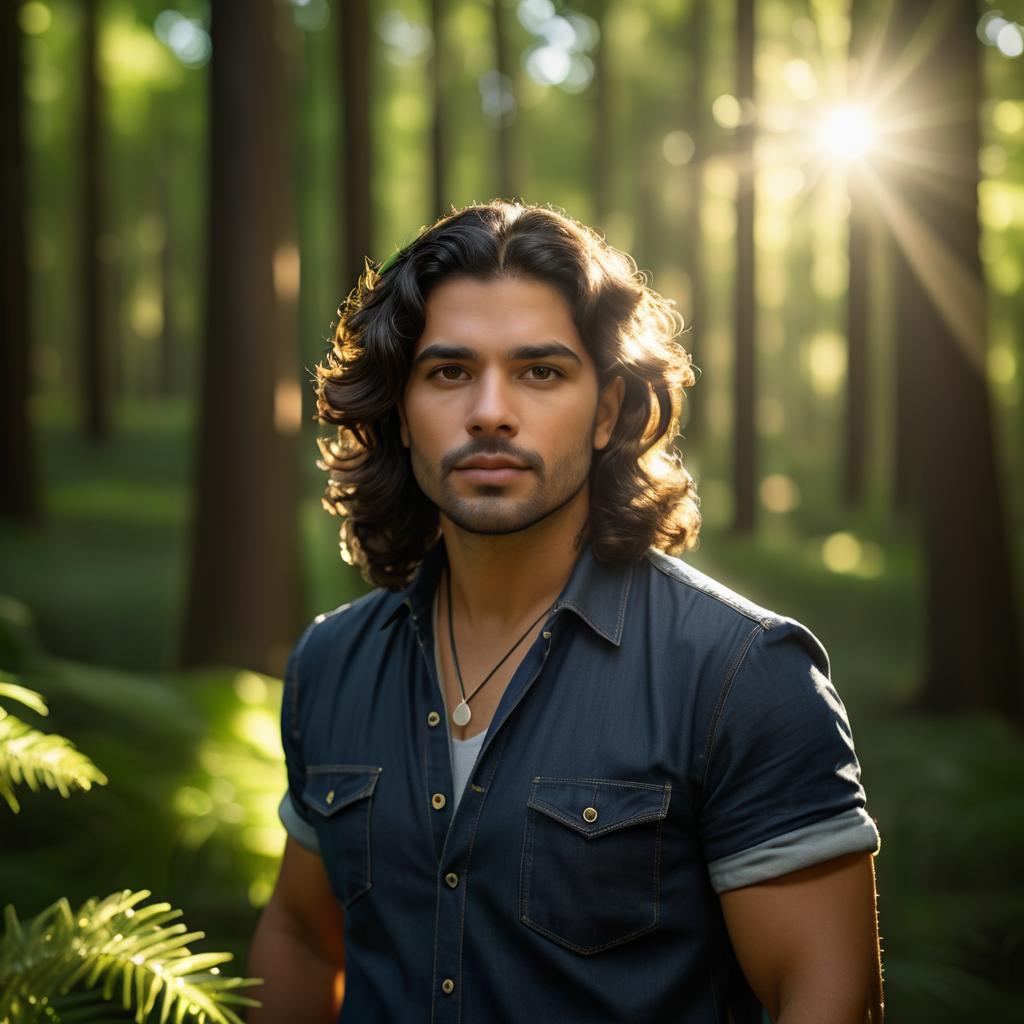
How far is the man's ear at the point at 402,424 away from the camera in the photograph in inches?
118

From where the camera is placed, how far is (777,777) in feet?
7.32

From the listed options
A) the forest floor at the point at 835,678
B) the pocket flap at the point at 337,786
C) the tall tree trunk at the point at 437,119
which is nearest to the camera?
the pocket flap at the point at 337,786

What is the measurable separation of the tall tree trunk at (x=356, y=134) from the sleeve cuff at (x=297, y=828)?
11.2 m

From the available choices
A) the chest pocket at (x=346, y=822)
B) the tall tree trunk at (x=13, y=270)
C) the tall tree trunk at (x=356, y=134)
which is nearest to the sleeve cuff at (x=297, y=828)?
the chest pocket at (x=346, y=822)

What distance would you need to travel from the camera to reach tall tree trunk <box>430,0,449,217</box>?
17875mm

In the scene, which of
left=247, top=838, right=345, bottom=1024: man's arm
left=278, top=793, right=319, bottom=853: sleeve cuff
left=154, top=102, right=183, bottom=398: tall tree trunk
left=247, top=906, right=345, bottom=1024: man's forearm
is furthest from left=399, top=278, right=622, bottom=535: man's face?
left=154, top=102, right=183, bottom=398: tall tree trunk

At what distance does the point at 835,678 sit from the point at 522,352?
35.9ft

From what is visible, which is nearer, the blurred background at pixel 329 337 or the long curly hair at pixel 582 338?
the long curly hair at pixel 582 338

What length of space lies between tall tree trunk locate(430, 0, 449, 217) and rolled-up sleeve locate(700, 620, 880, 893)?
16001 millimetres

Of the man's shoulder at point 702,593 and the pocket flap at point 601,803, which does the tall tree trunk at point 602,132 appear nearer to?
the man's shoulder at point 702,593

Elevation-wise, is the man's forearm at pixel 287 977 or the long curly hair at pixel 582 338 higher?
the long curly hair at pixel 582 338

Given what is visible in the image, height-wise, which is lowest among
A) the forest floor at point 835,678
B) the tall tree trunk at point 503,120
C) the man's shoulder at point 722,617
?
the forest floor at point 835,678

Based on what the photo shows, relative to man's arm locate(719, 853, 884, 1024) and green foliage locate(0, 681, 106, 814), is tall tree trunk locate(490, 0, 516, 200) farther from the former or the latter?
man's arm locate(719, 853, 884, 1024)

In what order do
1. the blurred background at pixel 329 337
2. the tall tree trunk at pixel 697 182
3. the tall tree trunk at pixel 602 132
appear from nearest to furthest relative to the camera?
1. the blurred background at pixel 329 337
2. the tall tree trunk at pixel 697 182
3. the tall tree trunk at pixel 602 132
